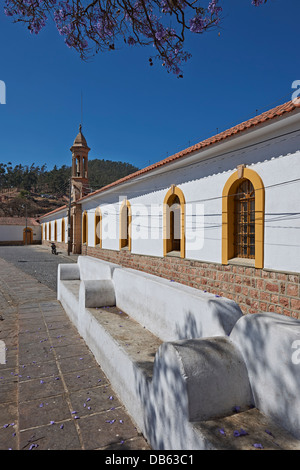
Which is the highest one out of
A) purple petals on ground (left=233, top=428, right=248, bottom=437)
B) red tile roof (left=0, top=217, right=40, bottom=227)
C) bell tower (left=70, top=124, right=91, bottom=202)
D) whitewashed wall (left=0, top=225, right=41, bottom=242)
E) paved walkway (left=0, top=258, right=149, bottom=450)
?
bell tower (left=70, top=124, right=91, bottom=202)

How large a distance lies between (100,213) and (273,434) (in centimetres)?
1413

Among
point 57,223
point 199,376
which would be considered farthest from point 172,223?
point 57,223

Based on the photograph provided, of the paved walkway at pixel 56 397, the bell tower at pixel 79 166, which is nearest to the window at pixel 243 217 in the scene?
the paved walkway at pixel 56 397

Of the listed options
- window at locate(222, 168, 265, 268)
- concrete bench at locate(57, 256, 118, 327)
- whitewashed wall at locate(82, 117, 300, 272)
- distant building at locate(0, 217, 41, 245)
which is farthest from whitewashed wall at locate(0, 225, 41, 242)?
window at locate(222, 168, 265, 268)

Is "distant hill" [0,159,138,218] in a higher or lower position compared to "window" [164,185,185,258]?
higher

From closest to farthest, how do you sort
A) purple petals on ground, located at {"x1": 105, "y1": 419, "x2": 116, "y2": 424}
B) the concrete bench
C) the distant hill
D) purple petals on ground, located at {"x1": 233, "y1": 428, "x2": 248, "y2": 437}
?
purple petals on ground, located at {"x1": 233, "y1": 428, "x2": 248, "y2": 437} → purple petals on ground, located at {"x1": 105, "y1": 419, "x2": 116, "y2": 424} → the concrete bench → the distant hill

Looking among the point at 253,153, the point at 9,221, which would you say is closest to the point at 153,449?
the point at 253,153

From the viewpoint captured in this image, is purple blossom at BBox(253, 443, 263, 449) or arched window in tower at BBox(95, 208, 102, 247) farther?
arched window in tower at BBox(95, 208, 102, 247)

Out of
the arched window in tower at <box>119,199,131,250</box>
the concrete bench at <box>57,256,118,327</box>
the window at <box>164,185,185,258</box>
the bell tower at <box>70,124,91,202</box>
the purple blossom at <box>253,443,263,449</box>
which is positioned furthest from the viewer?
the bell tower at <box>70,124,91,202</box>

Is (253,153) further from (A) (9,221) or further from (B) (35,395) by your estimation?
(A) (9,221)

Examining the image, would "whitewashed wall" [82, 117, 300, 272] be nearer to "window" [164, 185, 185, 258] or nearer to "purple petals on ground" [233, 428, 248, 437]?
"window" [164, 185, 185, 258]

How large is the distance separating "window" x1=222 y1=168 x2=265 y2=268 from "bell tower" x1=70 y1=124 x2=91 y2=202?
1651 cm

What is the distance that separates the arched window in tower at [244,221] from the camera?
236 inches

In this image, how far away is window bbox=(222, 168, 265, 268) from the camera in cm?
553
